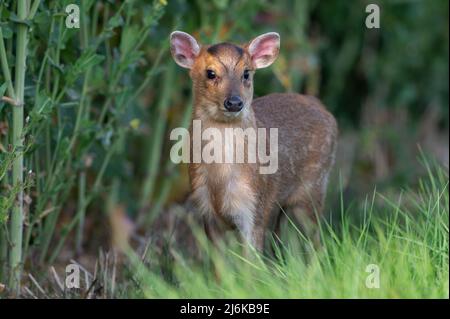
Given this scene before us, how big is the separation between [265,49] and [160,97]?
2770 mm

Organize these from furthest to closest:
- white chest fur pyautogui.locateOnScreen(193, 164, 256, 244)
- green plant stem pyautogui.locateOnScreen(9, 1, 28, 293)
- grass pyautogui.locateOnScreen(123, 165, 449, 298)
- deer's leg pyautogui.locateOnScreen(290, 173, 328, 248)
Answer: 1. deer's leg pyautogui.locateOnScreen(290, 173, 328, 248)
2. white chest fur pyautogui.locateOnScreen(193, 164, 256, 244)
3. green plant stem pyautogui.locateOnScreen(9, 1, 28, 293)
4. grass pyautogui.locateOnScreen(123, 165, 449, 298)

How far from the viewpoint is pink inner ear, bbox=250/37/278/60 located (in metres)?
6.46

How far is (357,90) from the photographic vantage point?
451 inches

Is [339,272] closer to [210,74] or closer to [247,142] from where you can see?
[247,142]

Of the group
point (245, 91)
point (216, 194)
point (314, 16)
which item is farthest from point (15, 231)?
point (314, 16)

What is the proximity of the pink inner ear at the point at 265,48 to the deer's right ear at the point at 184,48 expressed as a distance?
367mm

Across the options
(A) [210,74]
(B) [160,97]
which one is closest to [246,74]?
(A) [210,74]

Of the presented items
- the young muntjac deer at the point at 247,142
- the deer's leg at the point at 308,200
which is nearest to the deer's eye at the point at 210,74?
the young muntjac deer at the point at 247,142

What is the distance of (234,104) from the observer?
5.95m

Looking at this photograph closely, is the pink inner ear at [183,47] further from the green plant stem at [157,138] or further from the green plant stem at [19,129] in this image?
the green plant stem at [157,138]

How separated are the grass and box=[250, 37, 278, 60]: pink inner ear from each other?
47.3 inches

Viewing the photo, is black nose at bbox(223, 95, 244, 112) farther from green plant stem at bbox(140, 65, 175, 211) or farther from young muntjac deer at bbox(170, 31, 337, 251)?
green plant stem at bbox(140, 65, 175, 211)

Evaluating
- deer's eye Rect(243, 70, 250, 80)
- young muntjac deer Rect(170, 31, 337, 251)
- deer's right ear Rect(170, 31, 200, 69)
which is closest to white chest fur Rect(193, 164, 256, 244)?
young muntjac deer Rect(170, 31, 337, 251)

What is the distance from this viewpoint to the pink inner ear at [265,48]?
6.46 metres
